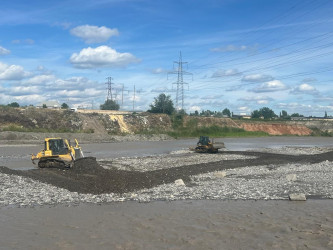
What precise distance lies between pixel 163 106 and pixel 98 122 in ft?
90.4

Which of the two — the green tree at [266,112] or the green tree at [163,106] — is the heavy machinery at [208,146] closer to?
the green tree at [163,106]

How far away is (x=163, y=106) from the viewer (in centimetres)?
10544

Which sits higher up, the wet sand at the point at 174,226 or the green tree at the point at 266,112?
the green tree at the point at 266,112

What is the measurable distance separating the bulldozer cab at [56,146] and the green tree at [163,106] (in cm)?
8018

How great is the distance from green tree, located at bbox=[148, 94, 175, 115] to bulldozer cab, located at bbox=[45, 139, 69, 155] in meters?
80.2

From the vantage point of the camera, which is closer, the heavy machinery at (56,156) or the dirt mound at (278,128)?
the heavy machinery at (56,156)

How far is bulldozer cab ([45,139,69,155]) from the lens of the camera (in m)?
24.5

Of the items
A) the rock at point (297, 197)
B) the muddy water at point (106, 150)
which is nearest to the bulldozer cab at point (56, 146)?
the muddy water at point (106, 150)

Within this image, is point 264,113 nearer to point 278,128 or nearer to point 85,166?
point 278,128

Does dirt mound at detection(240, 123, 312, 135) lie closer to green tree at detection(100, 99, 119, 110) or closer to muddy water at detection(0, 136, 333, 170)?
green tree at detection(100, 99, 119, 110)

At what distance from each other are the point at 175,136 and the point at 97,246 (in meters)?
76.8

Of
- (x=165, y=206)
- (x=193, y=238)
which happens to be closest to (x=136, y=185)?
(x=165, y=206)

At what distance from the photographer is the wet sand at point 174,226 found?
10.5 m

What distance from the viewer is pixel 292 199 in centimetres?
1588
